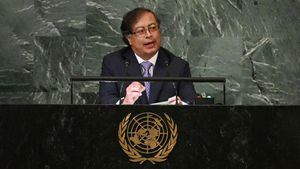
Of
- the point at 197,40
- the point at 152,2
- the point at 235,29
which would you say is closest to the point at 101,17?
the point at 152,2

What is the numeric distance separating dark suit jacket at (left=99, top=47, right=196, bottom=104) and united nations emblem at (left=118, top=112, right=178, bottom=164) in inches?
24.3

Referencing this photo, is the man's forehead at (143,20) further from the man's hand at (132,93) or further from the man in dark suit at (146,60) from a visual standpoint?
the man's hand at (132,93)

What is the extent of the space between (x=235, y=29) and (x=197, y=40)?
0.35 meters

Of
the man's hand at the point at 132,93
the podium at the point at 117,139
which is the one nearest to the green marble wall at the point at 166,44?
the man's hand at the point at 132,93

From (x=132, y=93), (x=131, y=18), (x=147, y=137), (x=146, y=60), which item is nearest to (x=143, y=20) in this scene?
(x=131, y=18)

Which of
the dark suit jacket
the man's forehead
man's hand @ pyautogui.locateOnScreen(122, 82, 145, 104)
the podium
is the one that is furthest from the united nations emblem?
the man's forehead

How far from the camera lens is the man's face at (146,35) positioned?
3680 mm

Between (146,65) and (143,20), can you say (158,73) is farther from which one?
(143,20)

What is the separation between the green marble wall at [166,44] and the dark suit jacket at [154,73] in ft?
4.62

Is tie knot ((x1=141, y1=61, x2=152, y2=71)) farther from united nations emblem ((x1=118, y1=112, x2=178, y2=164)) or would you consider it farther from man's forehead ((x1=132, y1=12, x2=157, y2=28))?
united nations emblem ((x1=118, y1=112, x2=178, y2=164))

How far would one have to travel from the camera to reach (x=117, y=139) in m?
2.73

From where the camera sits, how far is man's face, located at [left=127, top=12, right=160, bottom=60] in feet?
12.1

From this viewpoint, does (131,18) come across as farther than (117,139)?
Yes

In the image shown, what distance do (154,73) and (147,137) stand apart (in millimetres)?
932
